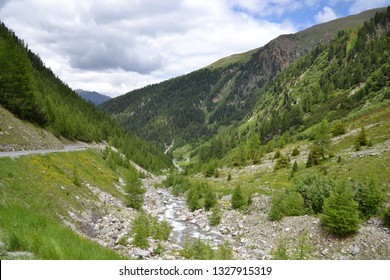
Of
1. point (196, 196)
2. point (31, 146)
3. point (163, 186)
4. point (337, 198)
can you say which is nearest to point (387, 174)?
point (337, 198)

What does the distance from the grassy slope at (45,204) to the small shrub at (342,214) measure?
2429 centimetres

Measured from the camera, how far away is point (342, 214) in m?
26.1

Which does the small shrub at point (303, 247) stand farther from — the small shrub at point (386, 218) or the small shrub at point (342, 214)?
the small shrub at point (386, 218)

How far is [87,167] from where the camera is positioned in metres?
51.4

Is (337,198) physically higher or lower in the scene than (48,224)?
lower

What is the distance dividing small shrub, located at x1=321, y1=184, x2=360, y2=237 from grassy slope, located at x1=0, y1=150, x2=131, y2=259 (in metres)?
24.3

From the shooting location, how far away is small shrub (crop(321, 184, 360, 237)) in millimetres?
25938

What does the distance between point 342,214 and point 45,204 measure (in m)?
27.4

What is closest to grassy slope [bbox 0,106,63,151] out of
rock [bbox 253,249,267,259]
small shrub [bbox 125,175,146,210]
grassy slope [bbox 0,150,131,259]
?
grassy slope [bbox 0,150,131,259]

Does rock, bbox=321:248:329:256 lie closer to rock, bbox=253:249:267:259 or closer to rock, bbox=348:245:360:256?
rock, bbox=348:245:360:256

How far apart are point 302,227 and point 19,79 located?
57.9 metres

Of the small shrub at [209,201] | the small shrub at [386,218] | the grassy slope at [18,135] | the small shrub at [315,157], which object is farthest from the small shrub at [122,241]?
the small shrub at [315,157]

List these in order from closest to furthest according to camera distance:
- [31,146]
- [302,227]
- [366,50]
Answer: [302,227] → [31,146] → [366,50]
